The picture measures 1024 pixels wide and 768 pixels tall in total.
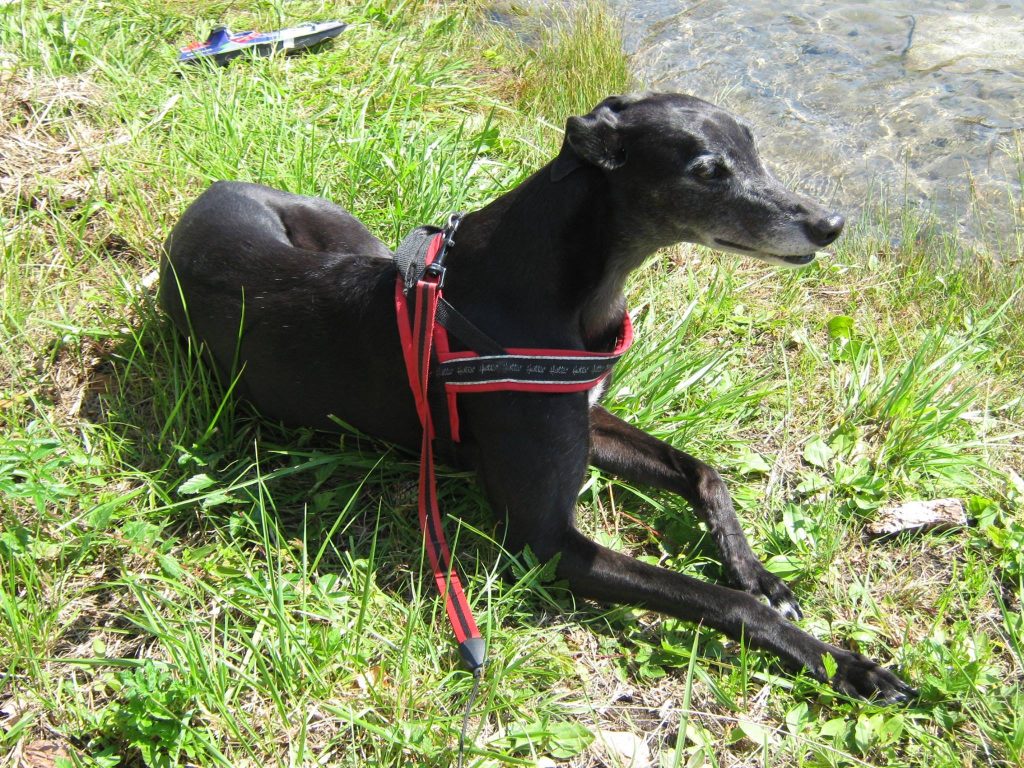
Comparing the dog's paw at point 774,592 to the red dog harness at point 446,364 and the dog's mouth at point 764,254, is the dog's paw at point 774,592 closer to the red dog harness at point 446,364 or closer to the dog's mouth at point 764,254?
the red dog harness at point 446,364

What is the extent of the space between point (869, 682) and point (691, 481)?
86 centimetres

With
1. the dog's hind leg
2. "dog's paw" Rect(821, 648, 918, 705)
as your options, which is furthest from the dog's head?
"dog's paw" Rect(821, 648, 918, 705)

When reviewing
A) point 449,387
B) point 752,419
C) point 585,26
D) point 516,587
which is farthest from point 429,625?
point 585,26

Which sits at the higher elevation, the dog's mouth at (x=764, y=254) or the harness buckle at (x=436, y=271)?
the dog's mouth at (x=764, y=254)

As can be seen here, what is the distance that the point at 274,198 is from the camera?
12.1 ft

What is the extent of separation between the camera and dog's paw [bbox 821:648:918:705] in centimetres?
265

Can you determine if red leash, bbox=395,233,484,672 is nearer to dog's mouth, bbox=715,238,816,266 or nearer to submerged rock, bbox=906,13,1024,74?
dog's mouth, bbox=715,238,816,266

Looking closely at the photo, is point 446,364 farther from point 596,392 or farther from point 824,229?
point 824,229

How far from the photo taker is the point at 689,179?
9.31ft

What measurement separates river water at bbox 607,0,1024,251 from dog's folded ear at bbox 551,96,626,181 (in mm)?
2851

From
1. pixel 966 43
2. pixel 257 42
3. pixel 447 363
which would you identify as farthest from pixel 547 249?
pixel 966 43

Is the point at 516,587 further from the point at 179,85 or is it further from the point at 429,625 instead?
the point at 179,85

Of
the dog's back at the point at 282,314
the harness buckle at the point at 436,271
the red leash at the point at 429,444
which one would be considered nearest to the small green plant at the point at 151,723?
the red leash at the point at 429,444

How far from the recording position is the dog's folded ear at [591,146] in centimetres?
278
